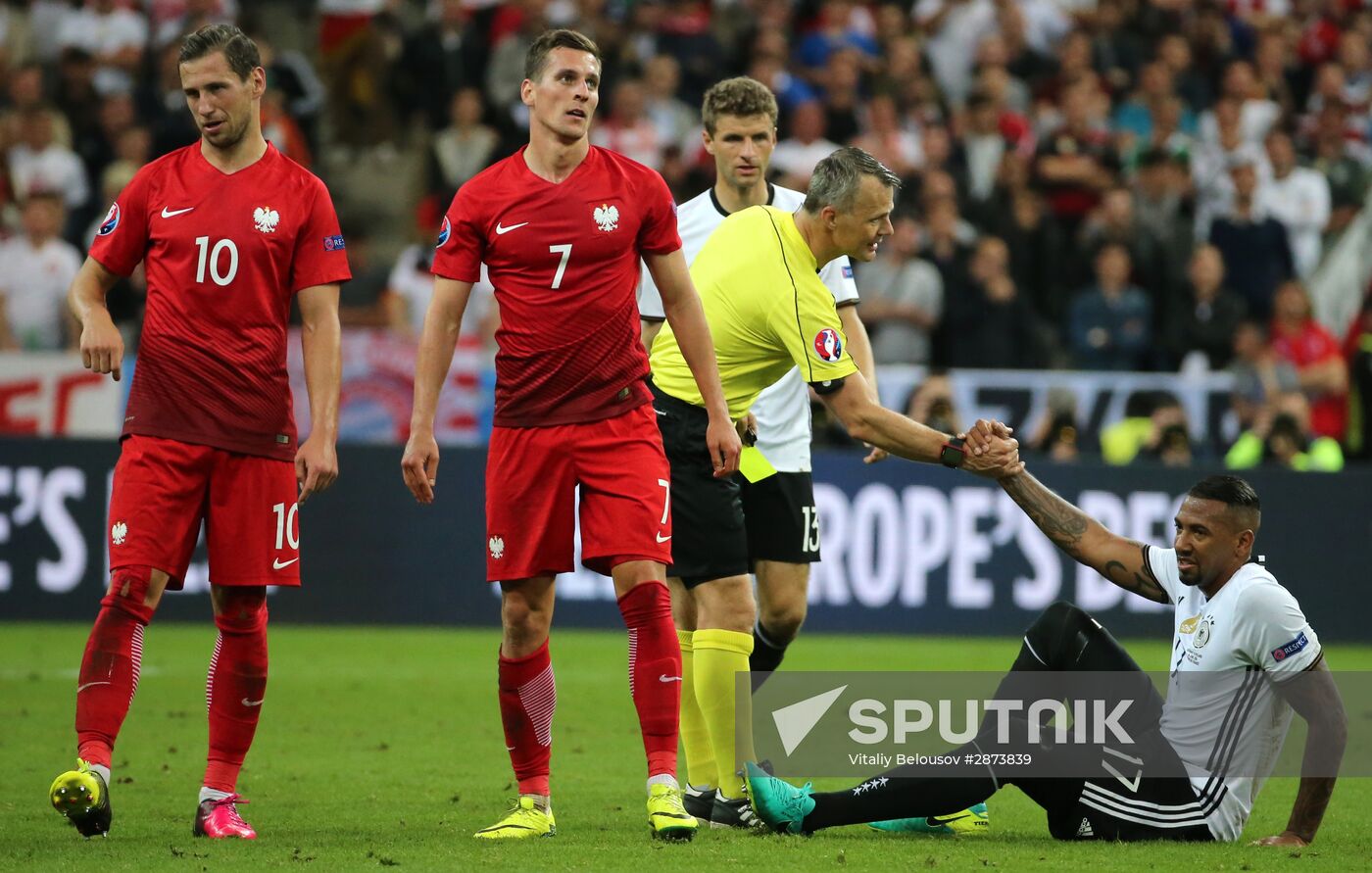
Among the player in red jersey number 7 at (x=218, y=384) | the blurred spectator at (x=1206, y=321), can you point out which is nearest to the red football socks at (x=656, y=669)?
the player in red jersey number 7 at (x=218, y=384)

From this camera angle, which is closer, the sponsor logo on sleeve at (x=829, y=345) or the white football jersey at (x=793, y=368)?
the sponsor logo on sleeve at (x=829, y=345)

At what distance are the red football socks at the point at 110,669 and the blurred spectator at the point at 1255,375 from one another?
35.5 feet

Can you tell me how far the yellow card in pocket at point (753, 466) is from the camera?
7.22 metres

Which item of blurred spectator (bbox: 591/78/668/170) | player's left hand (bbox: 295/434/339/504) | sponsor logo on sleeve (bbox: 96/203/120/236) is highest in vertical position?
blurred spectator (bbox: 591/78/668/170)

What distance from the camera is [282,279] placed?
21.4 ft

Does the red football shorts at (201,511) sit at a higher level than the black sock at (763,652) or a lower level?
higher

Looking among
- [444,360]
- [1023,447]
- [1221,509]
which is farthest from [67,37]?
[1221,509]

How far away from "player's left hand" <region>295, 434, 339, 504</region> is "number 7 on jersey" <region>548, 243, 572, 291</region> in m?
0.94

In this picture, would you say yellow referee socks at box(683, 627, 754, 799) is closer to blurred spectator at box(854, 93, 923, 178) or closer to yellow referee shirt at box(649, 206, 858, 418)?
yellow referee shirt at box(649, 206, 858, 418)

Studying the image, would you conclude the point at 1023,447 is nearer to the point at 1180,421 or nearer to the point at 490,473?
the point at 1180,421

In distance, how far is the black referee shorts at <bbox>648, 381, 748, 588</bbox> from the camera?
272 inches

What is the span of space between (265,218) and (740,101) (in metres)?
2.20

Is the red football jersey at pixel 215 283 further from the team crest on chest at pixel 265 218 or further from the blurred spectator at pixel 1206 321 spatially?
the blurred spectator at pixel 1206 321

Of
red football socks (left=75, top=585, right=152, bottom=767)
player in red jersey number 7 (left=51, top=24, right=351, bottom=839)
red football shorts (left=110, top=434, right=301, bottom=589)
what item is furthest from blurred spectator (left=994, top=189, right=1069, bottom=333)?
red football socks (left=75, top=585, right=152, bottom=767)
